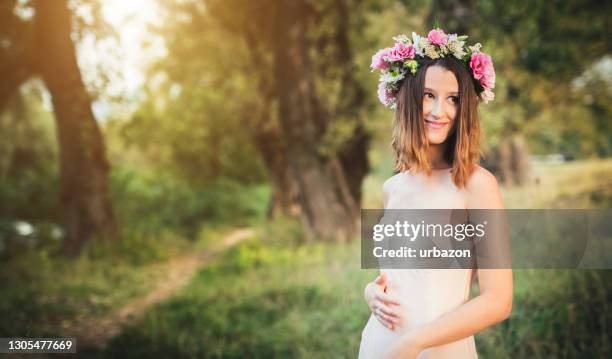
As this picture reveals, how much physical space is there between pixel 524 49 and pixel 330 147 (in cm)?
490

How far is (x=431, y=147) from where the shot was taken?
86.2 inches

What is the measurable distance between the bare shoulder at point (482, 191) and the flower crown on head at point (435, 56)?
436 mm

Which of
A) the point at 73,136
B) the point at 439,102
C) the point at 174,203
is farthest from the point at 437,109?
the point at 174,203

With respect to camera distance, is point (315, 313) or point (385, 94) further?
point (315, 313)

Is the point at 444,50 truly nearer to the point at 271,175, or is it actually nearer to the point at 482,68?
the point at 482,68

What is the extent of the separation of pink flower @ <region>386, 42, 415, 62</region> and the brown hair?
0.23ft

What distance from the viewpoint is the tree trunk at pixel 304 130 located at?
1032cm

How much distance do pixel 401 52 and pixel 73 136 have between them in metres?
10.3

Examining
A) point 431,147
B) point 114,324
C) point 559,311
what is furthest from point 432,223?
point 114,324

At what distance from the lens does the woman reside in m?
1.85

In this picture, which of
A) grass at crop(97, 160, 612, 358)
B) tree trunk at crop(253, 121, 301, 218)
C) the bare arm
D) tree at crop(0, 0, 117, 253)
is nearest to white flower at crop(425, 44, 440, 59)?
the bare arm

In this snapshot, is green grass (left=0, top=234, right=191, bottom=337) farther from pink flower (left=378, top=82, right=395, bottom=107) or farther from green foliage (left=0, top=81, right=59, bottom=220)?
green foliage (left=0, top=81, right=59, bottom=220)

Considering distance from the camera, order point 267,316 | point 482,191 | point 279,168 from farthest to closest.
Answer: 1. point 279,168
2. point 267,316
3. point 482,191

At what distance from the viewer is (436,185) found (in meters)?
2.09
